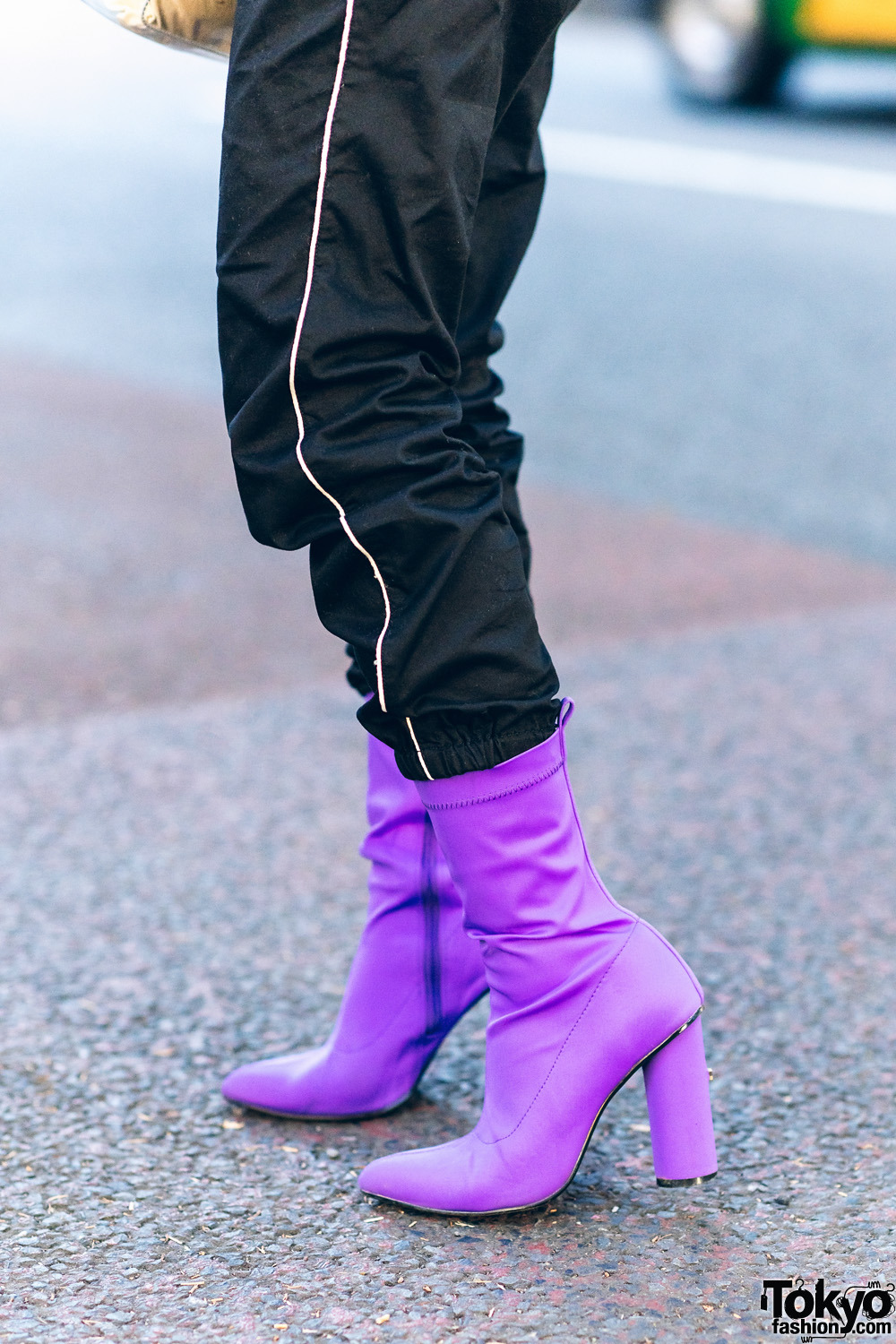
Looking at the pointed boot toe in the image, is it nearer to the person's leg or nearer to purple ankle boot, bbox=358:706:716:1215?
purple ankle boot, bbox=358:706:716:1215

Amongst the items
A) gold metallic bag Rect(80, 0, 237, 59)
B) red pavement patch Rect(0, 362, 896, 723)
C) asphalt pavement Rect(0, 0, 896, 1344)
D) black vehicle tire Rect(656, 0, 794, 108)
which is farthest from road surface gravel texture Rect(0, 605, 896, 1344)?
black vehicle tire Rect(656, 0, 794, 108)

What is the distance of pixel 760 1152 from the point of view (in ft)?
5.00

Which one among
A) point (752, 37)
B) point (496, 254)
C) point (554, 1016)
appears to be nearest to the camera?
point (554, 1016)

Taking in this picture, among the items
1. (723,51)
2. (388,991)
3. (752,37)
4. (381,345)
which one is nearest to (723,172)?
(752,37)

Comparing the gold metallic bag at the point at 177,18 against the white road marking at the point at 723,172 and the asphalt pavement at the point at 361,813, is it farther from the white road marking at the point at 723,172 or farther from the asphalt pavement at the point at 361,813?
the white road marking at the point at 723,172

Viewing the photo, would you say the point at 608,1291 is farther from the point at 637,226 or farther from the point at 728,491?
the point at 637,226

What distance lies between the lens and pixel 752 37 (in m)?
8.83

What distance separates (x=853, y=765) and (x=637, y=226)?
4.47 m

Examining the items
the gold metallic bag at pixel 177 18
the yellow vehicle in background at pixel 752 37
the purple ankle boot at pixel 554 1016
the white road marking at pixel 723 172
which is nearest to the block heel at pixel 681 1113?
the purple ankle boot at pixel 554 1016

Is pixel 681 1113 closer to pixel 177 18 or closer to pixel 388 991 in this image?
pixel 388 991

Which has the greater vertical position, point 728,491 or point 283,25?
point 283,25

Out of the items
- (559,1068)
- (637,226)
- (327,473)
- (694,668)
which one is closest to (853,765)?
(694,668)

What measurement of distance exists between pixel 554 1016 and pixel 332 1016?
45cm

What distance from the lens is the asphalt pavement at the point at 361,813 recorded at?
4.43 ft
